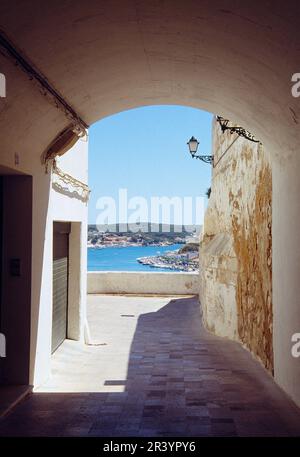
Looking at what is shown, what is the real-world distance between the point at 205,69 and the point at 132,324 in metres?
9.85

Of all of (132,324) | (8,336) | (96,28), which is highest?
(96,28)

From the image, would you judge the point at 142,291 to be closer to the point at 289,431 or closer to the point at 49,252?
the point at 49,252

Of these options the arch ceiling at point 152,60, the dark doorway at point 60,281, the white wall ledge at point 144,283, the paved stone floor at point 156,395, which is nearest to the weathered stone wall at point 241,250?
the paved stone floor at point 156,395

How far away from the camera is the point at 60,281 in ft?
31.4

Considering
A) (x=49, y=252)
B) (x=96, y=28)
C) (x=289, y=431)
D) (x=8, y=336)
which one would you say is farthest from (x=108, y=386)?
(x=96, y=28)

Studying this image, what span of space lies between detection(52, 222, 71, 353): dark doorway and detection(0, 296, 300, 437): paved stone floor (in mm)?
366

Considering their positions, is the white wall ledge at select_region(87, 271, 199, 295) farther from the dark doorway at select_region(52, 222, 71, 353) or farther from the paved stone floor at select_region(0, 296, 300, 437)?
the dark doorway at select_region(52, 222, 71, 353)

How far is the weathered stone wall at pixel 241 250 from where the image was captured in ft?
25.9

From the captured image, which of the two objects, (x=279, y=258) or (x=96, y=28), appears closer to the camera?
(x=96, y=28)

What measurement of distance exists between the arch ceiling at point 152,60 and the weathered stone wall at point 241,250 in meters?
1.90

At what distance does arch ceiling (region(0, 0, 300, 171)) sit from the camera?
11.8 feet

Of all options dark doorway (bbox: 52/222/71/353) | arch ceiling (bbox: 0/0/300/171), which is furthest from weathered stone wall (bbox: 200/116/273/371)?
dark doorway (bbox: 52/222/71/353)

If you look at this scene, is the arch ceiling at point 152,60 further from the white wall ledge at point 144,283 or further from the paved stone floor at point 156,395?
the white wall ledge at point 144,283

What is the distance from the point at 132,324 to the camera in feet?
45.2
